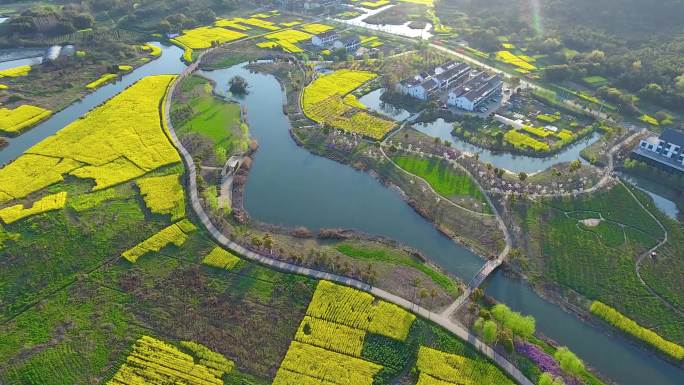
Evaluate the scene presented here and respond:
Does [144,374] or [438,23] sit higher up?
[438,23]

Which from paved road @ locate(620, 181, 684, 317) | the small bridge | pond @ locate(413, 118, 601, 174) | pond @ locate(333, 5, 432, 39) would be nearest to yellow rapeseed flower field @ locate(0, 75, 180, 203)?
pond @ locate(413, 118, 601, 174)

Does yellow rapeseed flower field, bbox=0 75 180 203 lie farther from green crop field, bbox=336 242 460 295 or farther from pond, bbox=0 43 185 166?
green crop field, bbox=336 242 460 295

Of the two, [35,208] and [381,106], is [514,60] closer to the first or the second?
[381,106]

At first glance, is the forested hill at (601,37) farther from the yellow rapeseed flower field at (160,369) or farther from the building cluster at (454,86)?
the yellow rapeseed flower field at (160,369)

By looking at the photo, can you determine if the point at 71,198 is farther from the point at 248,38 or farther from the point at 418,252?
the point at 248,38

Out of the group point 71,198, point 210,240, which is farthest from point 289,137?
point 71,198

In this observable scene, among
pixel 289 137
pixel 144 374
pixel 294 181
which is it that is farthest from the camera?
pixel 289 137

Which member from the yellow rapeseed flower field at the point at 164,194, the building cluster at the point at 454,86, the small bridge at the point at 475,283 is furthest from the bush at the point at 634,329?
the yellow rapeseed flower field at the point at 164,194
